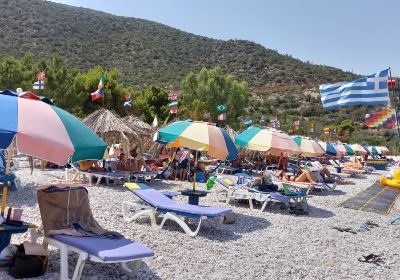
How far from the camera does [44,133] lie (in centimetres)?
426

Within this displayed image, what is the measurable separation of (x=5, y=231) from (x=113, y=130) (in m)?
10.4

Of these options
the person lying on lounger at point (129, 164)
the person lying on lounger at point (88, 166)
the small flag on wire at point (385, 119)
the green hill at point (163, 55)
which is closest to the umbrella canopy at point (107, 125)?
the person lying on lounger at point (129, 164)

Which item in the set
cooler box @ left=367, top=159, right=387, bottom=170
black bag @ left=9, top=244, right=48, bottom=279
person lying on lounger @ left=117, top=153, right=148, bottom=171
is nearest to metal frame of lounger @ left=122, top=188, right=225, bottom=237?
black bag @ left=9, top=244, right=48, bottom=279

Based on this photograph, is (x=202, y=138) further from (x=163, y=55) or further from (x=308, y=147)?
(x=163, y=55)

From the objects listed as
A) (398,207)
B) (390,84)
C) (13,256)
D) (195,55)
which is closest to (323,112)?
(195,55)

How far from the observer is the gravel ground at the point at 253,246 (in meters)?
Result: 5.84

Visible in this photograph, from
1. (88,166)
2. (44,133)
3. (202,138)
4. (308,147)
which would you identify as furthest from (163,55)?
(44,133)

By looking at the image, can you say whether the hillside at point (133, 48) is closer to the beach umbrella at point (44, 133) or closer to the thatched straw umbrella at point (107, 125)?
the thatched straw umbrella at point (107, 125)

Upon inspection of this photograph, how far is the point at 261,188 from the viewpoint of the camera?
1138 cm

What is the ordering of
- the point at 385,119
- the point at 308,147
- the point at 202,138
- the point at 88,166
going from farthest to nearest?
the point at 308,147 → the point at 88,166 → the point at 385,119 → the point at 202,138

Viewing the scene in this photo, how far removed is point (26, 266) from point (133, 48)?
61427 millimetres

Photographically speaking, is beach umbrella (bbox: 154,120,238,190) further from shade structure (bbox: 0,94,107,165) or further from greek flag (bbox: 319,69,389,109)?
shade structure (bbox: 0,94,107,165)

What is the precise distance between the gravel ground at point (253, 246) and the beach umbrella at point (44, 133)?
1.59 meters

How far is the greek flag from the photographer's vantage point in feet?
31.0
